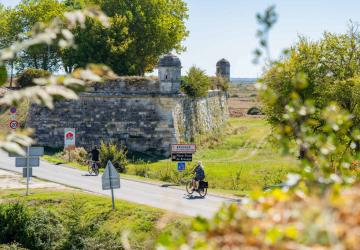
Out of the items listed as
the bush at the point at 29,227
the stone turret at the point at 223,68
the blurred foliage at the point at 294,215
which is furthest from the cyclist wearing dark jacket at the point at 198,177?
the stone turret at the point at 223,68

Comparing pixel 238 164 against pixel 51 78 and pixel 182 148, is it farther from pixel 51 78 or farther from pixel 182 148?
pixel 51 78

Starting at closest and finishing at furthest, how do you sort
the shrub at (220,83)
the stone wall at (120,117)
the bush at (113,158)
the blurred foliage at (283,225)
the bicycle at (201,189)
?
the blurred foliage at (283,225)
the bicycle at (201,189)
the bush at (113,158)
the stone wall at (120,117)
the shrub at (220,83)

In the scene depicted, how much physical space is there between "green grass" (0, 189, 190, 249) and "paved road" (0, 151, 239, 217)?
0.77 metres

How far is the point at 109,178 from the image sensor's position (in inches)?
650

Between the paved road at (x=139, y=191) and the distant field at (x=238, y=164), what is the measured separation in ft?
7.45

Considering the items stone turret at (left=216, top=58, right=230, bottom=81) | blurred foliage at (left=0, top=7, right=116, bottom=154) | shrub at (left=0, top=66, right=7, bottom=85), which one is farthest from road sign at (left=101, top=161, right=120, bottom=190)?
stone turret at (left=216, top=58, right=230, bottom=81)

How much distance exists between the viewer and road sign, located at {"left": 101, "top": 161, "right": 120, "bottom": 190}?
53.8 ft

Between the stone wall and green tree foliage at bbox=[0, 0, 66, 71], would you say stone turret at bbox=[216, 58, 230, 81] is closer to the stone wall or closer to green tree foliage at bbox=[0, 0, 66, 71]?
green tree foliage at bbox=[0, 0, 66, 71]

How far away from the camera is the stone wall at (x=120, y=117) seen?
32.6 metres

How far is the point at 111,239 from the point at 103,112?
64.4ft

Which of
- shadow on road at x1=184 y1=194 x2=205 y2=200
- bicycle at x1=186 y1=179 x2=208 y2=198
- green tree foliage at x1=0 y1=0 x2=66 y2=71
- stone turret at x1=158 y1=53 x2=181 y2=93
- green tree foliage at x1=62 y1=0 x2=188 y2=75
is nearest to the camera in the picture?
shadow on road at x1=184 y1=194 x2=205 y2=200

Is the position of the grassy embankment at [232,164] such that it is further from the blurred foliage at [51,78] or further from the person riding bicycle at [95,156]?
the blurred foliage at [51,78]

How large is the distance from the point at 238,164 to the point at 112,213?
14.3 metres

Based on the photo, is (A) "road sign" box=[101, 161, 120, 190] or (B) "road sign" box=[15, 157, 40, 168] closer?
(A) "road sign" box=[101, 161, 120, 190]
